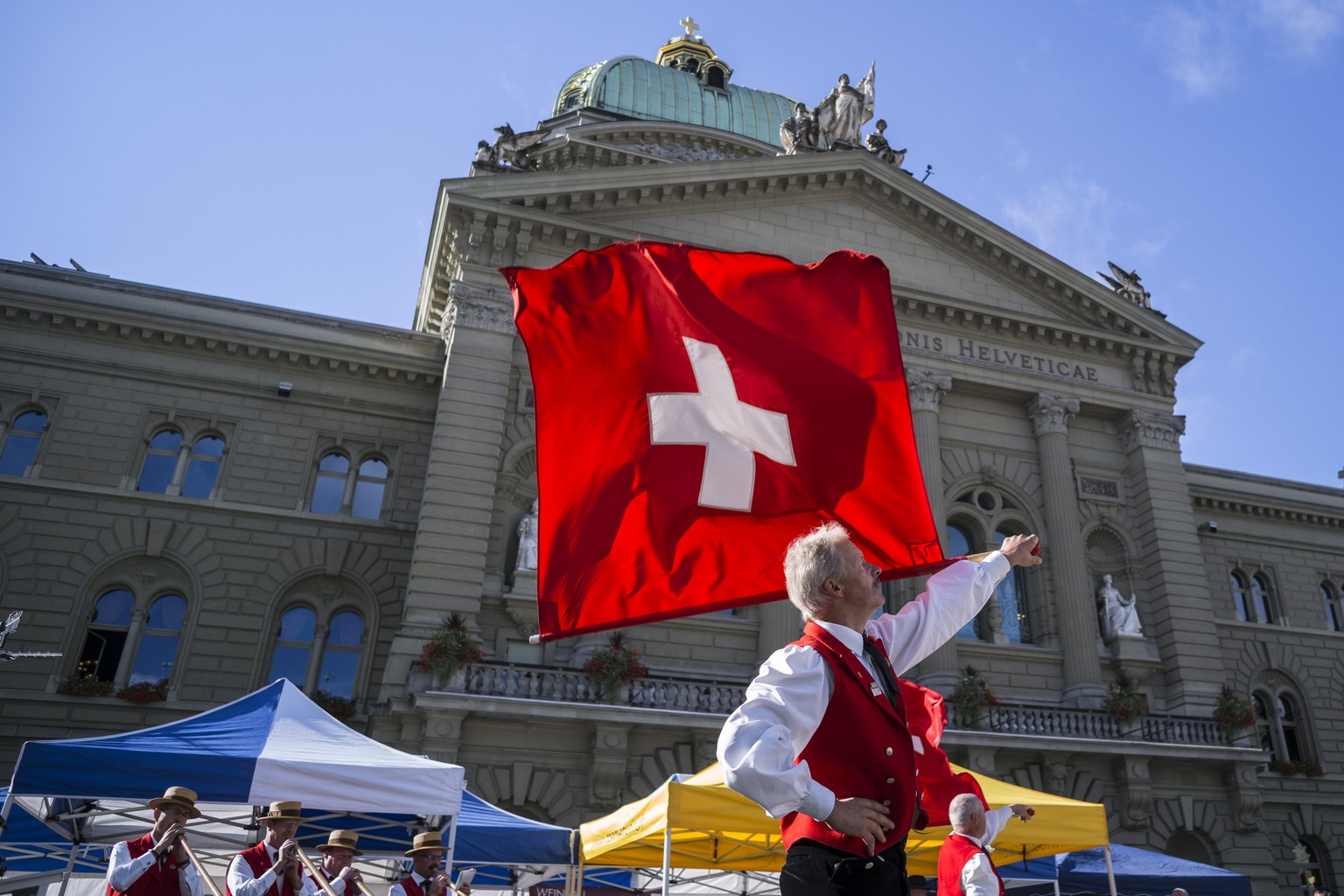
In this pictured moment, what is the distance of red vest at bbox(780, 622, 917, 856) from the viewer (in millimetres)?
2955

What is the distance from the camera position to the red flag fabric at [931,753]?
5242mm

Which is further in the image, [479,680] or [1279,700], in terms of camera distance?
[1279,700]

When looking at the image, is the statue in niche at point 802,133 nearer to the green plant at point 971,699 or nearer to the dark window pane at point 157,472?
the green plant at point 971,699

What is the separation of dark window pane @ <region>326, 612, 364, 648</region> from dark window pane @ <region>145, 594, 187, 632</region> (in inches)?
125

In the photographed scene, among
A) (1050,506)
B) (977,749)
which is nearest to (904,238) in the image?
(1050,506)

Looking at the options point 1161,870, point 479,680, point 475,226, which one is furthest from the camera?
point 475,226

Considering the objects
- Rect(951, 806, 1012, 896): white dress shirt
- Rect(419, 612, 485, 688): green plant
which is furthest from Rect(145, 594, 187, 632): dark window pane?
Rect(951, 806, 1012, 896): white dress shirt

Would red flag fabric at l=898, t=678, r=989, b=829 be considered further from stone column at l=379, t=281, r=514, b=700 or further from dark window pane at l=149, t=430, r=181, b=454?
dark window pane at l=149, t=430, r=181, b=454

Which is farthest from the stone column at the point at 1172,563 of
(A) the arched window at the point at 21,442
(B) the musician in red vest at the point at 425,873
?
(A) the arched window at the point at 21,442

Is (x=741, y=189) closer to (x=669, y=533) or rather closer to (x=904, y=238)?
(x=904, y=238)

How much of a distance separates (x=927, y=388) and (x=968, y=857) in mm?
20991

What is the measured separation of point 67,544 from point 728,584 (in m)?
20.9

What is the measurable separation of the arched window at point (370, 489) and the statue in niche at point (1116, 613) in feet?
60.8

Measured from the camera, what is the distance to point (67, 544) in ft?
70.4
